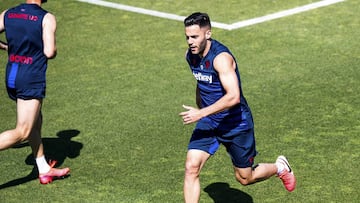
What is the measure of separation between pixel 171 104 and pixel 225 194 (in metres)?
3.15

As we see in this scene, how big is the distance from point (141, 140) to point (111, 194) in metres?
1.73

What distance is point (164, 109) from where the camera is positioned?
1329cm

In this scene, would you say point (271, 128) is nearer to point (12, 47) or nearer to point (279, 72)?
point (279, 72)

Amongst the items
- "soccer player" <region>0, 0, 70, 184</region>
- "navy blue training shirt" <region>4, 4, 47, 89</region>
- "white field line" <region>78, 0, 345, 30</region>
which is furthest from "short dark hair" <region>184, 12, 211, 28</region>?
"white field line" <region>78, 0, 345, 30</region>

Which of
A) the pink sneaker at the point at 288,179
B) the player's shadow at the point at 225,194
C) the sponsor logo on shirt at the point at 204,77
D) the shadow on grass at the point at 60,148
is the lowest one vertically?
the player's shadow at the point at 225,194

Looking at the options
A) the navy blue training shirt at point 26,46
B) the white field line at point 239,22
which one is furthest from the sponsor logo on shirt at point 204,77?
the white field line at point 239,22

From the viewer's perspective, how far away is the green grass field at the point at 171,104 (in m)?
10.8

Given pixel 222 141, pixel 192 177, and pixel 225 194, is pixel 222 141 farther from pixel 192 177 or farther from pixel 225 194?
pixel 225 194

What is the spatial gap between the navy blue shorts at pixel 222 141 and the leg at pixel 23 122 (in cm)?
203

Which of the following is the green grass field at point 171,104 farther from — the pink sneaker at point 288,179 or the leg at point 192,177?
the leg at point 192,177

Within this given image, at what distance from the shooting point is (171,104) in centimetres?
1348

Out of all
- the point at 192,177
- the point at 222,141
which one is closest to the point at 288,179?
the point at 222,141

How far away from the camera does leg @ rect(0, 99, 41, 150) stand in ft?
34.4

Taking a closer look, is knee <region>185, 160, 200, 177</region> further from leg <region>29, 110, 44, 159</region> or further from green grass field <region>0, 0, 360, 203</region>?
leg <region>29, 110, 44, 159</region>
